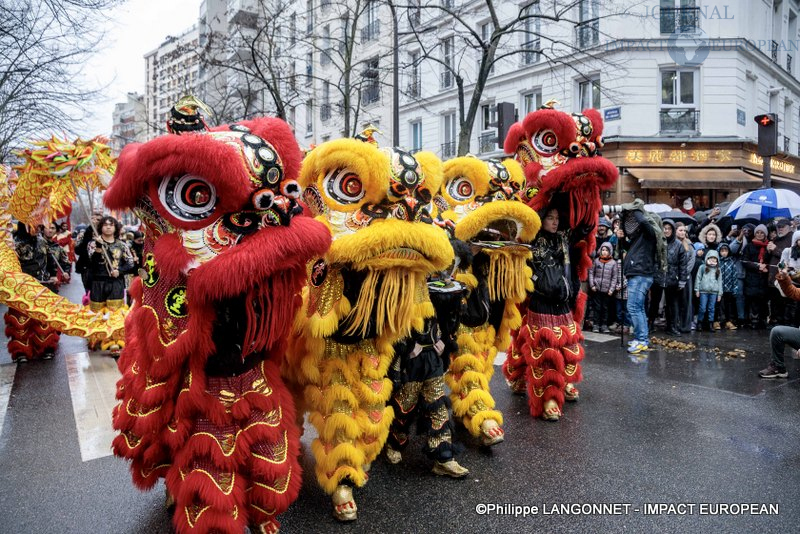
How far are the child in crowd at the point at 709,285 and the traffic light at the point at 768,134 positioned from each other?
2.63m

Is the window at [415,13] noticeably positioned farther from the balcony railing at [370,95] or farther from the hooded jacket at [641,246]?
the balcony railing at [370,95]

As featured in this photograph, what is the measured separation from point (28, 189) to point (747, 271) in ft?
31.3

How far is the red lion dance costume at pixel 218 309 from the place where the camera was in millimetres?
2184

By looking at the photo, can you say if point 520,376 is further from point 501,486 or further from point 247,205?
point 247,205

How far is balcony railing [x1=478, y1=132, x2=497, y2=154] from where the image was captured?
18688 millimetres

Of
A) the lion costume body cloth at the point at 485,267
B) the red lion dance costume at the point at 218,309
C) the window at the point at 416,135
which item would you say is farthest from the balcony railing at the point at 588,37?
the red lion dance costume at the point at 218,309

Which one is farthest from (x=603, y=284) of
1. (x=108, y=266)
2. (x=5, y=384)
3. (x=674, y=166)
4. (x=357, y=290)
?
(x=674, y=166)

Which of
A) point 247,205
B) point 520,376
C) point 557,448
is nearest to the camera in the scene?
point 247,205

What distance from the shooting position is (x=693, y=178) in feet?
50.4

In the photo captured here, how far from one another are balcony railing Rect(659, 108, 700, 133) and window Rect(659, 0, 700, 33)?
221 cm

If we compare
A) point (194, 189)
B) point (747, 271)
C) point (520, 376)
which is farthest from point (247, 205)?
point (747, 271)

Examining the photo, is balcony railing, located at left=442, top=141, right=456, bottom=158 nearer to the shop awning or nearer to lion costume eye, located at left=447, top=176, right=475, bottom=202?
the shop awning

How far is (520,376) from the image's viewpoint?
492cm

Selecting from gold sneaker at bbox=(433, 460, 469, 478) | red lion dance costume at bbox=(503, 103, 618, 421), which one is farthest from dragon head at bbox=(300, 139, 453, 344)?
red lion dance costume at bbox=(503, 103, 618, 421)
